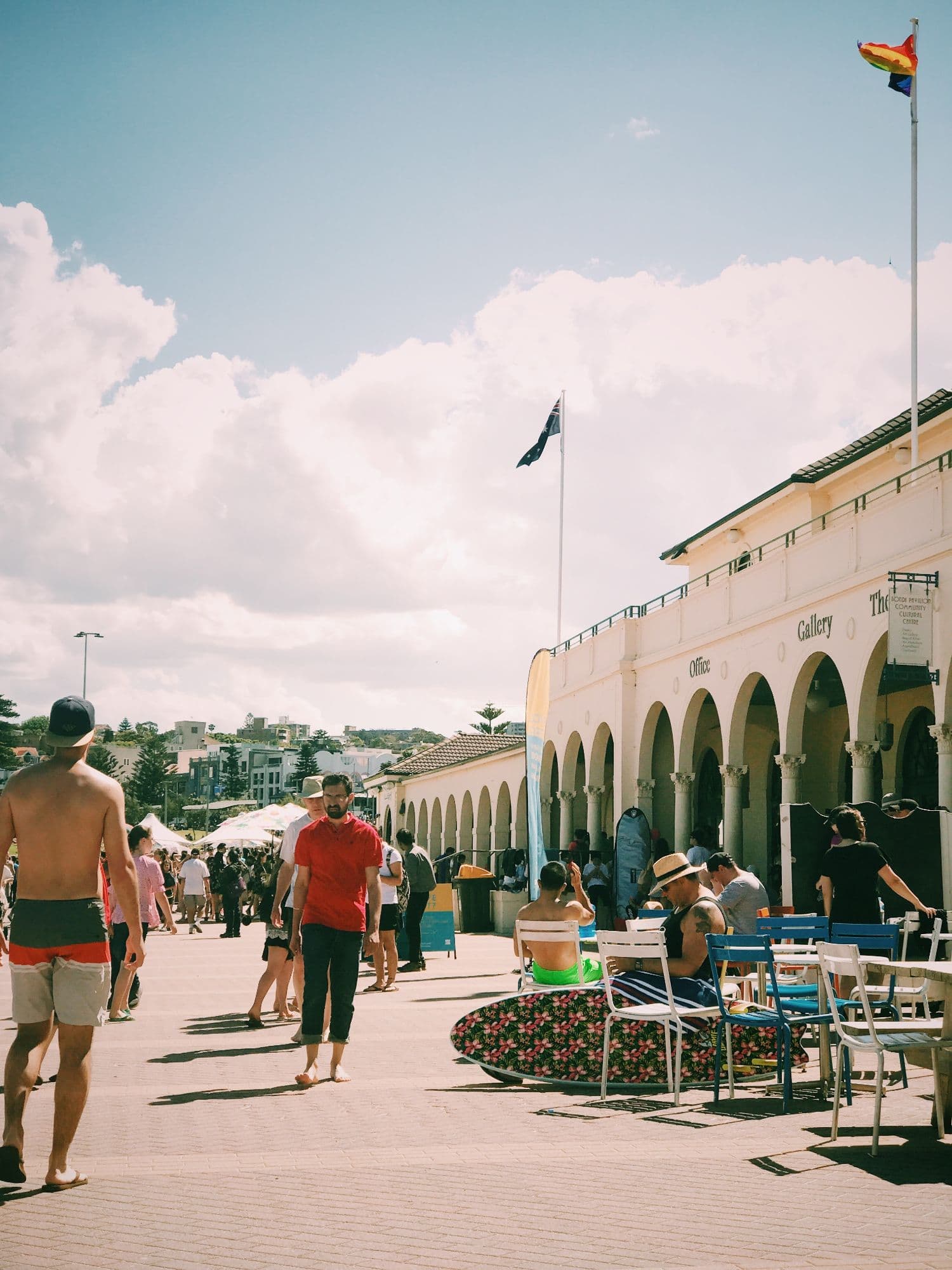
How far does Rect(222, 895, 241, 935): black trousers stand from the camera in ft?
85.3

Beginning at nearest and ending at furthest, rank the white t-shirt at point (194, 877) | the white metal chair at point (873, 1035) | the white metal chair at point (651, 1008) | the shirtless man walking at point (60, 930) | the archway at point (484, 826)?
1. the shirtless man walking at point (60, 930)
2. the white metal chair at point (873, 1035)
3. the white metal chair at point (651, 1008)
4. the white t-shirt at point (194, 877)
5. the archway at point (484, 826)

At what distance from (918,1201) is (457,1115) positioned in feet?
8.99

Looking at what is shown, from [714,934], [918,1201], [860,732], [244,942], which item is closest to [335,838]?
[714,934]

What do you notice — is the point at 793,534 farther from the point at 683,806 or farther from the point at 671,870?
the point at 671,870

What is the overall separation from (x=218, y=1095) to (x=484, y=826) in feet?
121

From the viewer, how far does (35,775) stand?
543 centimetres

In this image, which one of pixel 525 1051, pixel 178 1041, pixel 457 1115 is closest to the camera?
pixel 457 1115

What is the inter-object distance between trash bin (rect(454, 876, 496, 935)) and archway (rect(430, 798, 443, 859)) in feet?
85.7

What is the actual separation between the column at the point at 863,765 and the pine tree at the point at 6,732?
10647cm

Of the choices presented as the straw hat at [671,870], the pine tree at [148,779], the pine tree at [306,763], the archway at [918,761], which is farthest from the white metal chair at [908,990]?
the pine tree at [148,779]

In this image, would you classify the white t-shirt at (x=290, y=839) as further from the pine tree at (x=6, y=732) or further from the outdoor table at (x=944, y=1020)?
the pine tree at (x=6, y=732)

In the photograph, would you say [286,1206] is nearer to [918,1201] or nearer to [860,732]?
[918,1201]

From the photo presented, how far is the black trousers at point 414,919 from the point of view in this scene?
56.2 feet

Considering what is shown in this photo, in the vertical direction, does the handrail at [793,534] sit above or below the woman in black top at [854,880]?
above
